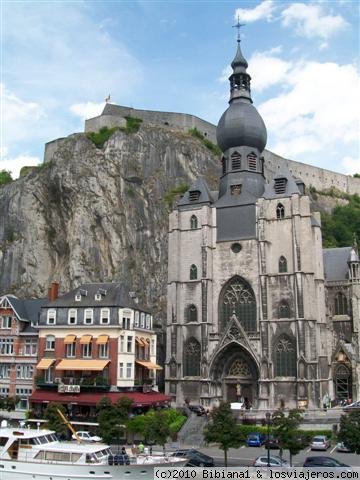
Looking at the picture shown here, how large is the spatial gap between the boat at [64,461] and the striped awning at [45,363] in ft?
45.4

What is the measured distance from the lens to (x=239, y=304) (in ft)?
156

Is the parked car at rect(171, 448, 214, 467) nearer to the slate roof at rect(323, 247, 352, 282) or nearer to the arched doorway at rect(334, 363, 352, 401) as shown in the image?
the arched doorway at rect(334, 363, 352, 401)

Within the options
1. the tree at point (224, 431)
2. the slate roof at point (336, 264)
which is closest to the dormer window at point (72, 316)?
the tree at point (224, 431)

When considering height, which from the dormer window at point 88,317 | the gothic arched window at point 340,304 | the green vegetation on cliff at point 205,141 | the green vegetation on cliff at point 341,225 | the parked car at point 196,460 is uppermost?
the green vegetation on cliff at point 205,141

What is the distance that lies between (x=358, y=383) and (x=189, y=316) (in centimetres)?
→ 1500

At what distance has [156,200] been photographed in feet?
216

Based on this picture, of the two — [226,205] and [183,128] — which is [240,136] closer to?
[226,205]

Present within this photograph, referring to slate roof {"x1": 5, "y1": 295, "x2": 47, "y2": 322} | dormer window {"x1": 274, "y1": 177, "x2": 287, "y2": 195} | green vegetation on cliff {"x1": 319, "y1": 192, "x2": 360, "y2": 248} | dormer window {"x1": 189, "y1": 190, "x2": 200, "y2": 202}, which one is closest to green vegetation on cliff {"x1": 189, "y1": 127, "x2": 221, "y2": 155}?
green vegetation on cliff {"x1": 319, "y1": 192, "x2": 360, "y2": 248}

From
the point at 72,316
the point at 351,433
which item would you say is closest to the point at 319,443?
the point at 351,433

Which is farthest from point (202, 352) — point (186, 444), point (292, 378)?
point (186, 444)

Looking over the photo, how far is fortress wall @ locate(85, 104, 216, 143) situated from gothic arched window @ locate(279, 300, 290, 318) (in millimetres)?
39510

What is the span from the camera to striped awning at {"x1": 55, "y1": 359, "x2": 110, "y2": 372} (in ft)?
127

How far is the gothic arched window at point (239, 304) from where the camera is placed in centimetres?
4697

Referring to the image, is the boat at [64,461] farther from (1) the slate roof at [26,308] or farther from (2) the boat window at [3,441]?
(1) the slate roof at [26,308]
